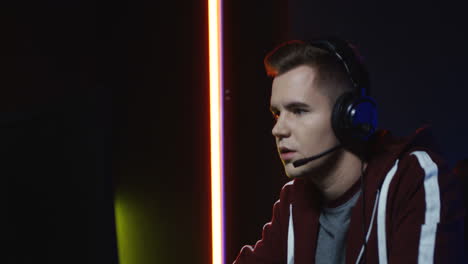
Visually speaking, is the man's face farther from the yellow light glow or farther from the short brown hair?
the yellow light glow

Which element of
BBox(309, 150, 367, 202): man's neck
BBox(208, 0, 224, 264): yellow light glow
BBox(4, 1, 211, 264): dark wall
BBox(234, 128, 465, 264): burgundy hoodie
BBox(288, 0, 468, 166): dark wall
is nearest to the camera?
BBox(4, 1, 211, 264): dark wall

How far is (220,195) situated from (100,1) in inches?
28.5

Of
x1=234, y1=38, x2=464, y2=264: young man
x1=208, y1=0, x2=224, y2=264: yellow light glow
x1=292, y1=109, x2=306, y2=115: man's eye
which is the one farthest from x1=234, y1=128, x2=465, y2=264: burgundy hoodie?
x1=208, y1=0, x2=224, y2=264: yellow light glow

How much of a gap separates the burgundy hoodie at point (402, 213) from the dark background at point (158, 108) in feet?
1.39

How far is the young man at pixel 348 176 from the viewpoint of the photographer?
88 centimetres

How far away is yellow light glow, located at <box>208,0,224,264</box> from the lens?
135cm

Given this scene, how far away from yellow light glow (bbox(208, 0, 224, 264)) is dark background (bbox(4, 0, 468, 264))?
3 centimetres

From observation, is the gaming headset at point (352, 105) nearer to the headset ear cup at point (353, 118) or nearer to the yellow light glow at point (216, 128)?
the headset ear cup at point (353, 118)

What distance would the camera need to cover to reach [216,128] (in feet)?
4.53

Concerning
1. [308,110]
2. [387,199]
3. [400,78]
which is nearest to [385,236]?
[387,199]

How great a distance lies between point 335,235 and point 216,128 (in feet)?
1.78

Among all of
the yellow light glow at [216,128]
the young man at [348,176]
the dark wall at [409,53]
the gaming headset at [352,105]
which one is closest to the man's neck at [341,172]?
the young man at [348,176]

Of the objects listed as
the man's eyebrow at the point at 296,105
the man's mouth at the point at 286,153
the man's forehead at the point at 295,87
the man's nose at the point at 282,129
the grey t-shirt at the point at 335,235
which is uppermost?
the man's forehead at the point at 295,87

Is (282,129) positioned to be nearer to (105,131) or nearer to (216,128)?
(216,128)
